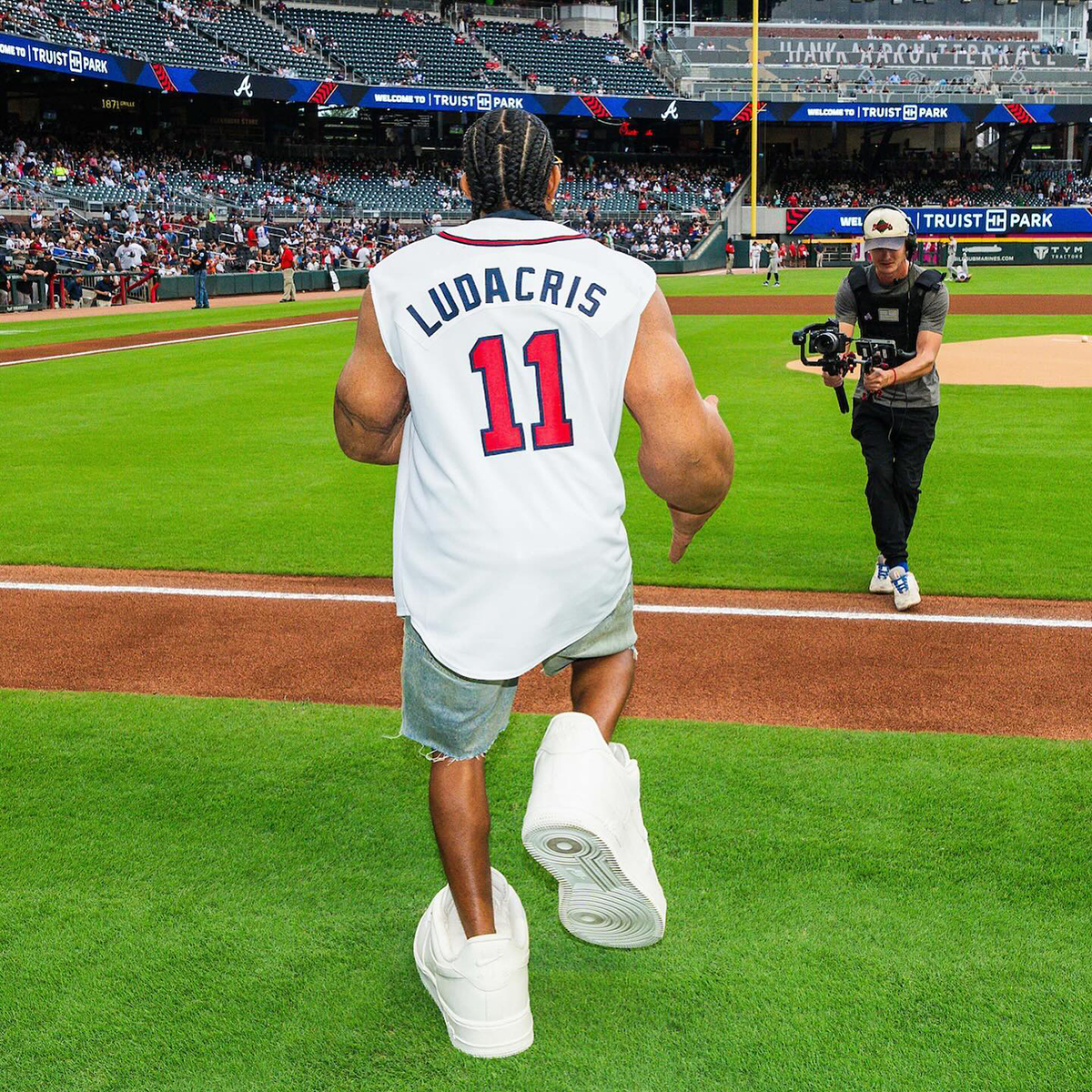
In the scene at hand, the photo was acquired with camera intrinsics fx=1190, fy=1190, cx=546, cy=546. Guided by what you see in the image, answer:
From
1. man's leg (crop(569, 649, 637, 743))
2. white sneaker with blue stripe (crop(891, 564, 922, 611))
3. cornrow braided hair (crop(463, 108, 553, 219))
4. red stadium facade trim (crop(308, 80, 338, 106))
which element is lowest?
white sneaker with blue stripe (crop(891, 564, 922, 611))

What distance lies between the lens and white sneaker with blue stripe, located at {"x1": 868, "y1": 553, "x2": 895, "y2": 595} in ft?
23.5

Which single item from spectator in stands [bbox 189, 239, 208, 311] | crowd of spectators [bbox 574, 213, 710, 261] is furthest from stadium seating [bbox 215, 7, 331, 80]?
spectator in stands [bbox 189, 239, 208, 311]

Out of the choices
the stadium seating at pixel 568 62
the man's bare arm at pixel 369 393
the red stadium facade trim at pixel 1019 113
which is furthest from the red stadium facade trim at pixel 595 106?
the man's bare arm at pixel 369 393

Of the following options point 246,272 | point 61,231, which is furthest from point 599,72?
point 61,231

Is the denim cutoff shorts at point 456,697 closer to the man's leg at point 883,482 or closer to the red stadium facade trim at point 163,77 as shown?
the man's leg at point 883,482

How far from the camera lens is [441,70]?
194 ft

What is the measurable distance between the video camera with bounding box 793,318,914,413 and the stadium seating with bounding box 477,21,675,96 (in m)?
58.4

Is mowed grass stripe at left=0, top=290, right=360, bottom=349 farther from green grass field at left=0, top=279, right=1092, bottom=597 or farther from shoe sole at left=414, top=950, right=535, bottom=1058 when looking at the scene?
shoe sole at left=414, top=950, right=535, bottom=1058

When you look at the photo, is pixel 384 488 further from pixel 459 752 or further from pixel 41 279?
pixel 41 279

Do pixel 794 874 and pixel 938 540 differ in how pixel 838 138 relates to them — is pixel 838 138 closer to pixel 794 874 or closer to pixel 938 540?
pixel 938 540

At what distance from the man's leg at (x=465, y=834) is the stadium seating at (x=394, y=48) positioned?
58480 millimetres

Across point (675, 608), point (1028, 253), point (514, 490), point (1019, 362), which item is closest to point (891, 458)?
point (675, 608)

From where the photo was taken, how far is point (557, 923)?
146 inches

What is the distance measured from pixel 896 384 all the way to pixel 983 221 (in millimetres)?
54590
